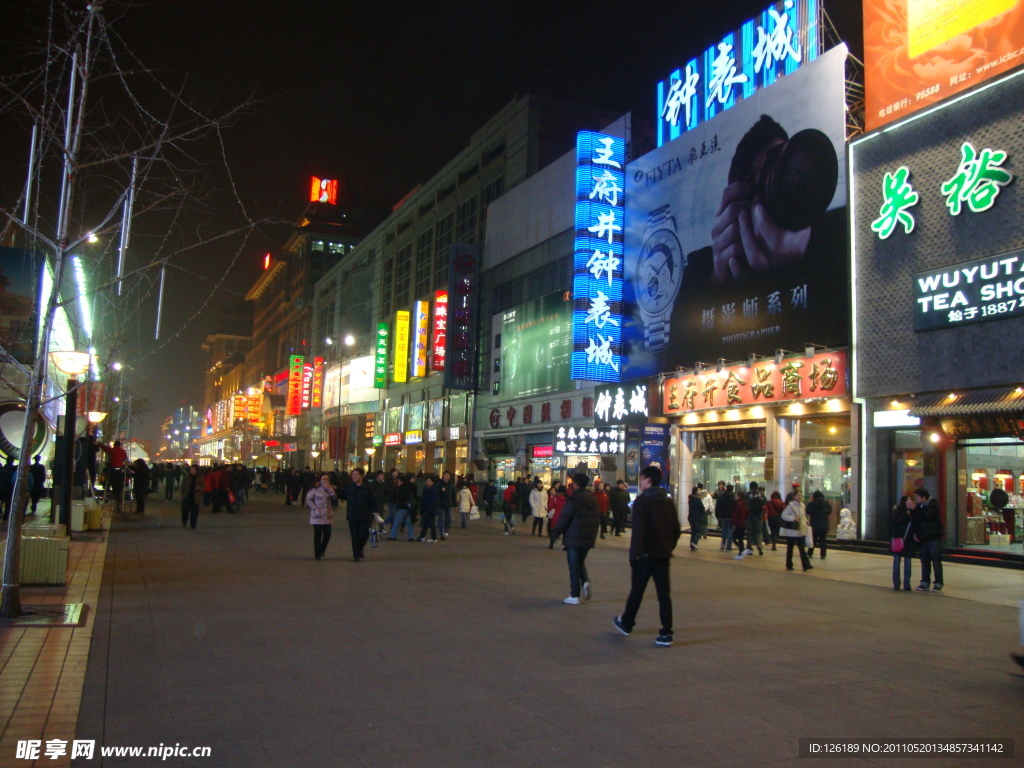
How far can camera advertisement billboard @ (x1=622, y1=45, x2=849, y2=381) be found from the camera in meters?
22.7

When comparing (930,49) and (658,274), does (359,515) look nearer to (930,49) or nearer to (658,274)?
(930,49)

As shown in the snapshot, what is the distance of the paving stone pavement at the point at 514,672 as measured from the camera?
5250 mm

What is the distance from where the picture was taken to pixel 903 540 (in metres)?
14.0

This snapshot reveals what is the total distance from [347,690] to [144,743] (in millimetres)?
1628

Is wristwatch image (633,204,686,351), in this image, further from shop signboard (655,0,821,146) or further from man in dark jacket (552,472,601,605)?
man in dark jacket (552,472,601,605)

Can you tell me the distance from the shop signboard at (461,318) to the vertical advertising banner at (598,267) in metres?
14.2

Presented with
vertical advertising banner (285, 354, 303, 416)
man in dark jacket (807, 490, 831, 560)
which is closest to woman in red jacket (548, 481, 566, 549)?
man in dark jacket (807, 490, 831, 560)

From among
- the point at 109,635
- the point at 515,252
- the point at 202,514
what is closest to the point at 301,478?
the point at 202,514

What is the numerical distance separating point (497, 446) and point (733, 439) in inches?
750

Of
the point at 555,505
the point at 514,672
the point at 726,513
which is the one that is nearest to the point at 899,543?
the point at 726,513

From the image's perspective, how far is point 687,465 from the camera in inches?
1155

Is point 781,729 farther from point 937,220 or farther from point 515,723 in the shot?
point 937,220

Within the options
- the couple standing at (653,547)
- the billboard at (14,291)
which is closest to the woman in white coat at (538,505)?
the couple standing at (653,547)

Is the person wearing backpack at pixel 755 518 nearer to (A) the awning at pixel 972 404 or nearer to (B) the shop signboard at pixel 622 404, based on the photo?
(A) the awning at pixel 972 404
